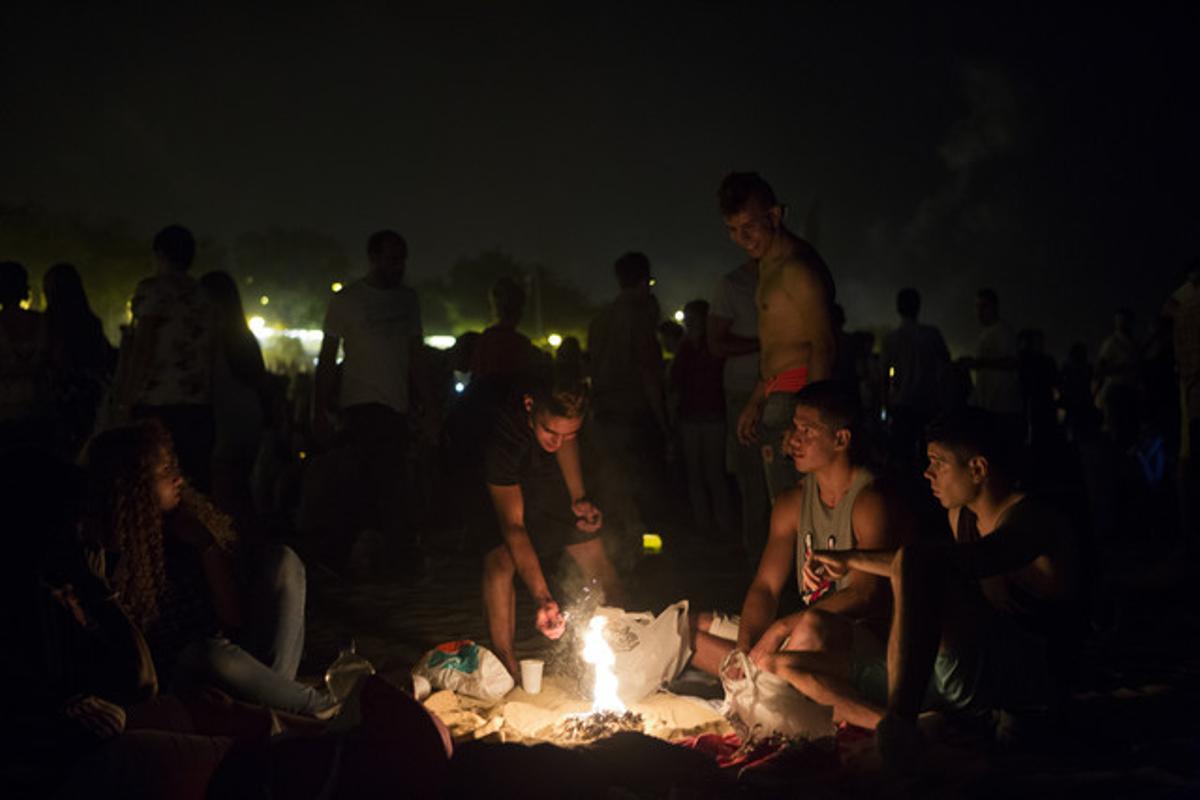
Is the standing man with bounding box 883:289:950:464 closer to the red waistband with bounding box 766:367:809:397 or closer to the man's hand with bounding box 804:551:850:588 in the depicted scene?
the red waistband with bounding box 766:367:809:397

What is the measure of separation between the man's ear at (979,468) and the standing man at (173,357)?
4010 mm

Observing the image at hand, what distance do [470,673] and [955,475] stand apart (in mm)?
2117

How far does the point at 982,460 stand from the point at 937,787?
46.5 inches

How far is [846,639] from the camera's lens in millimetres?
4137

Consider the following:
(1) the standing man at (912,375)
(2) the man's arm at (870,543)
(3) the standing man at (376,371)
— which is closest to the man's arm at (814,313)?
(2) the man's arm at (870,543)

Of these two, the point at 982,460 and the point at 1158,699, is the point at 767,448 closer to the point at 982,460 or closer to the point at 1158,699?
the point at 982,460

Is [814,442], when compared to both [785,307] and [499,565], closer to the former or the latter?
[785,307]

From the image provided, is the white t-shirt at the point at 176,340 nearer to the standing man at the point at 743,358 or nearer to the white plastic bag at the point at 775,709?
the standing man at the point at 743,358

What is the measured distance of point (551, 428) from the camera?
5141 millimetres

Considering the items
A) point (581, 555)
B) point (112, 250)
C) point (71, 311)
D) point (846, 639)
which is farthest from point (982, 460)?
point (112, 250)

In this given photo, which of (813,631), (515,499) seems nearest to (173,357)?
(515,499)

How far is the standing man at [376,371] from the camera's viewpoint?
6949mm

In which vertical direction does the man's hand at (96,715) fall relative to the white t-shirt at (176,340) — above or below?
below

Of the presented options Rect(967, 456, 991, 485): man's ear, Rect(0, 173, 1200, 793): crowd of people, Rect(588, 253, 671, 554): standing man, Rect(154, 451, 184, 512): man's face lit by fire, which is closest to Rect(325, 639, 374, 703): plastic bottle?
Rect(0, 173, 1200, 793): crowd of people
